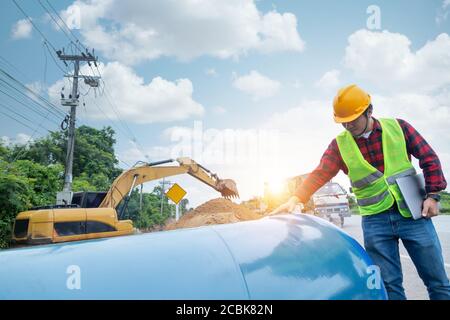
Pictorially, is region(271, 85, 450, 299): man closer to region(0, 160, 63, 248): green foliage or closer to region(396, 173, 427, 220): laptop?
region(396, 173, 427, 220): laptop

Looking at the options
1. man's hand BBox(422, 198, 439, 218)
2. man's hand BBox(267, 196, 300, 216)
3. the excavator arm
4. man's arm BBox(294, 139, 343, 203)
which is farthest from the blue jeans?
the excavator arm

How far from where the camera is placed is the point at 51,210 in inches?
311

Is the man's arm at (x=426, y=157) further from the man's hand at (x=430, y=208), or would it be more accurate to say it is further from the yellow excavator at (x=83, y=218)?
the yellow excavator at (x=83, y=218)

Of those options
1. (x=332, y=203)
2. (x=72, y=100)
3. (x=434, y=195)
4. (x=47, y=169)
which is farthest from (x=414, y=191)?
(x=72, y=100)

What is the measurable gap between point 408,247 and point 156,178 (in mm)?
9783

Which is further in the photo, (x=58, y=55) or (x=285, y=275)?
(x=58, y=55)

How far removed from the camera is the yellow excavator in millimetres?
7699

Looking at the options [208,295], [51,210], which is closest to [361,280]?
[208,295]

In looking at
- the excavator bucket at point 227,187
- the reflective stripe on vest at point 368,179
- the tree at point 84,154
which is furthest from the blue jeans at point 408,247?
the tree at point 84,154

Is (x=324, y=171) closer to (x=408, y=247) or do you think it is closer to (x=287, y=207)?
(x=287, y=207)

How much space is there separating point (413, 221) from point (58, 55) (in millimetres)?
24578

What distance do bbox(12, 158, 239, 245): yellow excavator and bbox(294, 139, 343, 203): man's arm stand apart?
6.65 m

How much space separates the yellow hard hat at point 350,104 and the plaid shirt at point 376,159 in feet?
0.70
